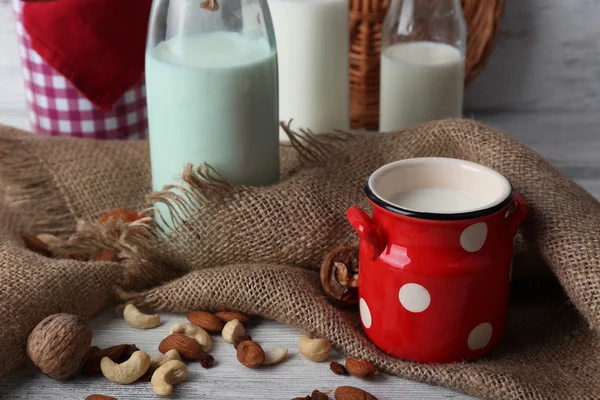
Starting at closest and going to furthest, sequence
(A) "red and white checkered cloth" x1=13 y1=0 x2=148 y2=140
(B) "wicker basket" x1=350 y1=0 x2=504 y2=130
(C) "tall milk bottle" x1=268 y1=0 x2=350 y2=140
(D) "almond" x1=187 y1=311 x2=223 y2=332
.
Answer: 1. (D) "almond" x1=187 y1=311 x2=223 y2=332
2. (C) "tall milk bottle" x1=268 y1=0 x2=350 y2=140
3. (A) "red and white checkered cloth" x1=13 y1=0 x2=148 y2=140
4. (B) "wicker basket" x1=350 y1=0 x2=504 y2=130

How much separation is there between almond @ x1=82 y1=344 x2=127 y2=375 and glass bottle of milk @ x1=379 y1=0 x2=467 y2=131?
1.88ft

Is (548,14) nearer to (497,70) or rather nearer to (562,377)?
(497,70)

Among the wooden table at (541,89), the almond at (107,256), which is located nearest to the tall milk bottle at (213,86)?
the almond at (107,256)

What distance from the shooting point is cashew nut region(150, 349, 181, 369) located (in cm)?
77

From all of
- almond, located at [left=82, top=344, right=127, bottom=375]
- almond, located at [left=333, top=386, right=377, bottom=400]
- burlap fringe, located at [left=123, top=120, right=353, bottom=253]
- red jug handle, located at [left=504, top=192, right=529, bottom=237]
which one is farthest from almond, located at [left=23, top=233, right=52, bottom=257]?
red jug handle, located at [left=504, top=192, right=529, bottom=237]

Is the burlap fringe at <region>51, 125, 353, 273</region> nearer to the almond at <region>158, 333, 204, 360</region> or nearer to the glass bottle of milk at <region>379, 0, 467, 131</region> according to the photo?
the almond at <region>158, 333, 204, 360</region>

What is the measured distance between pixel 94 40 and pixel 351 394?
73 cm

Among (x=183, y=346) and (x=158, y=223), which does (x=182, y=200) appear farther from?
(x=183, y=346)

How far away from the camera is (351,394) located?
0.71 meters

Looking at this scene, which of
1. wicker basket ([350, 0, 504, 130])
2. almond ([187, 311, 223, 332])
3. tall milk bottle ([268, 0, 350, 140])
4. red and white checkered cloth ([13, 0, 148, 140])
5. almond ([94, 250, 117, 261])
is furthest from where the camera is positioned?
wicker basket ([350, 0, 504, 130])

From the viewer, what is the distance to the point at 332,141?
39.8 inches

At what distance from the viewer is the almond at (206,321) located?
0.83 meters

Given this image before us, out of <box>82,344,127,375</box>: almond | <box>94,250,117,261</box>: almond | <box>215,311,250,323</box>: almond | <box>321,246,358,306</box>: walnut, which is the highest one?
<box>321,246,358,306</box>: walnut

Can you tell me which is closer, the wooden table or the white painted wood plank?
the white painted wood plank
